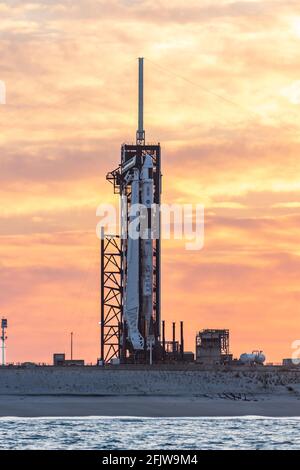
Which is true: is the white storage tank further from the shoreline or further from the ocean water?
the ocean water

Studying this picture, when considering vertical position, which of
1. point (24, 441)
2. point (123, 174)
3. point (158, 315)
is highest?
point (123, 174)

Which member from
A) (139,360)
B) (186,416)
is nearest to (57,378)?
(139,360)

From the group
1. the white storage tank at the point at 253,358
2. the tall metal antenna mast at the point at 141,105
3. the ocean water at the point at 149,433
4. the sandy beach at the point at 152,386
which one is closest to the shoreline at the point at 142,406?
the sandy beach at the point at 152,386

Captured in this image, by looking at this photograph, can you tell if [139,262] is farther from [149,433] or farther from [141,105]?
[149,433]

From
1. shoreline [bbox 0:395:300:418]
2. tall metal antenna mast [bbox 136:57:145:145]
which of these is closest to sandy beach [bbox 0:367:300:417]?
shoreline [bbox 0:395:300:418]

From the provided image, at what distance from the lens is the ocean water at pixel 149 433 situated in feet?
323

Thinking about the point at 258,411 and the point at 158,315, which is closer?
the point at 258,411

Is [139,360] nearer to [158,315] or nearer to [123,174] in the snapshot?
[158,315]

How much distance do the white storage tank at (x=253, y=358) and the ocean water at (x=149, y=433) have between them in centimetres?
6038

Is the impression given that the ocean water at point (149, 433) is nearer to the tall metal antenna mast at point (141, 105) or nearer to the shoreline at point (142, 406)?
the shoreline at point (142, 406)

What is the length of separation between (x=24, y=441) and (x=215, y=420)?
3177 centimetres

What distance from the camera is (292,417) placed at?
452 feet

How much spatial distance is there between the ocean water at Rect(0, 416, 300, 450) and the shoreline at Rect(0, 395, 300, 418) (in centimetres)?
689

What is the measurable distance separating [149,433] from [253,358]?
286 feet
